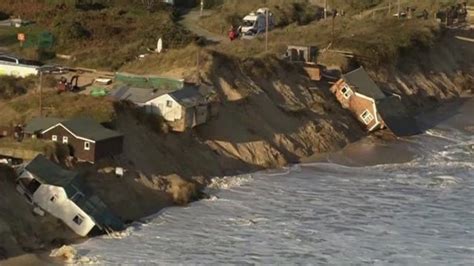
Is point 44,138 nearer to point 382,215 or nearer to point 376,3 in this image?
point 382,215

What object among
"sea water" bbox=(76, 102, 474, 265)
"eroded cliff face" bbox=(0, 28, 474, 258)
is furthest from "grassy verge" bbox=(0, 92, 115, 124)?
"sea water" bbox=(76, 102, 474, 265)

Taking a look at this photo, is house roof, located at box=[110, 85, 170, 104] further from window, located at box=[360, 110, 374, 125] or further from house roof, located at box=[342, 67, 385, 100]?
house roof, located at box=[342, 67, 385, 100]

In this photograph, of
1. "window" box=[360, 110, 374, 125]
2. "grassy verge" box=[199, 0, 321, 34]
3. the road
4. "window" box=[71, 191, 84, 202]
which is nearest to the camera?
"window" box=[71, 191, 84, 202]

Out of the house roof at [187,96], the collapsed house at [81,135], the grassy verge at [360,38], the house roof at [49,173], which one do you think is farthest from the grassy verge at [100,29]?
the house roof at [49,173]

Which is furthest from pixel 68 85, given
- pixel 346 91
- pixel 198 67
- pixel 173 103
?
pixel 346 91

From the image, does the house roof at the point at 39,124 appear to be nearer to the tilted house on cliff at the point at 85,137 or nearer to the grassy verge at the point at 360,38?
the tilted house on cliff at the point at 85,137

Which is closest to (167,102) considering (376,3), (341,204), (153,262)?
(341,204)
